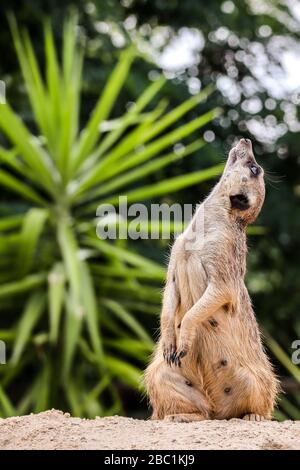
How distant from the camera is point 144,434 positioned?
12.6 feet

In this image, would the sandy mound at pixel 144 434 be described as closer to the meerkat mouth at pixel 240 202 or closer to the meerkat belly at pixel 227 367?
the meerkat belly at pixel 227 367

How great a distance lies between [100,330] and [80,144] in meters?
2.03

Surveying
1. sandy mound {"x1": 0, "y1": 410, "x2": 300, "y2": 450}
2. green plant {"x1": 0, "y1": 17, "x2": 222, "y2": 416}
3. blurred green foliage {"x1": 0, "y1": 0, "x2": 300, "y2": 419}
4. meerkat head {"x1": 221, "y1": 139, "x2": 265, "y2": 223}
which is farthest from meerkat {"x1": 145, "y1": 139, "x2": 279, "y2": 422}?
blurred green foliage {"x1": 0, "y1": 0, "x2": 300, "y2": 419}

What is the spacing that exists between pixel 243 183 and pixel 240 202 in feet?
0.29

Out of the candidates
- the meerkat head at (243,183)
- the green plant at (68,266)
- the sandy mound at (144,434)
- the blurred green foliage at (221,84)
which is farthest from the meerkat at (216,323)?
the blurred green foliage at (221,84)

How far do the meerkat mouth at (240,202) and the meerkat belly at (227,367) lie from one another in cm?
45

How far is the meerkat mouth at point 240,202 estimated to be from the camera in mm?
4209

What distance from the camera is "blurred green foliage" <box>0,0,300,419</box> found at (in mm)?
13688

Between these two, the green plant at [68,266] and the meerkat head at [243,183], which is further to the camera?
the green plant at [68,266]

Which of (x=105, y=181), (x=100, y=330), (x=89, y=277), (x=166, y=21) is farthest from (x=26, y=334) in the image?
(x=166, y=21)

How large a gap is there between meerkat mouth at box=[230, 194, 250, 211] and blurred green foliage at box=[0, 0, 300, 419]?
26.5 ft

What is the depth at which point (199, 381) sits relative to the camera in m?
4.29

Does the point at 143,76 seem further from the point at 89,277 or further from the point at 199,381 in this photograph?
the point at 199,381

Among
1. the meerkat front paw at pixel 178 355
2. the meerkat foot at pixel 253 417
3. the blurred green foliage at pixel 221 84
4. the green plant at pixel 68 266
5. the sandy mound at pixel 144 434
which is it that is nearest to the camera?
the sandy mound at pixel 144 434
